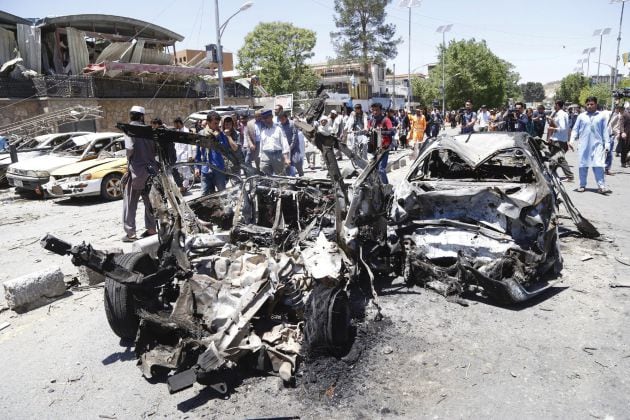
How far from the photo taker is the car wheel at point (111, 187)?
404 inches

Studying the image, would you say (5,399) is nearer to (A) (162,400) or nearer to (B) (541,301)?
(A) (162,400)

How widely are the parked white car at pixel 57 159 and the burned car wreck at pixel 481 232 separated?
8.85 m

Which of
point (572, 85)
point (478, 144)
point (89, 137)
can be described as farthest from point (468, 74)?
point (478, 144)

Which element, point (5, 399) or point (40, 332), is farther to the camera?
point (40, 332)

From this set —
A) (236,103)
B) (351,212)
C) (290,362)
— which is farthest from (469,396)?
(236,103)

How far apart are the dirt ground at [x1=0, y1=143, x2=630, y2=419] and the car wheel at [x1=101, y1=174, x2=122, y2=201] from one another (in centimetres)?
558

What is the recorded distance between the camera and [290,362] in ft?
10.8

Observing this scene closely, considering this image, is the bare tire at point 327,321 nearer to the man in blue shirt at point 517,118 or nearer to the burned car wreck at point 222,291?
the burned car wreck at point 222,291

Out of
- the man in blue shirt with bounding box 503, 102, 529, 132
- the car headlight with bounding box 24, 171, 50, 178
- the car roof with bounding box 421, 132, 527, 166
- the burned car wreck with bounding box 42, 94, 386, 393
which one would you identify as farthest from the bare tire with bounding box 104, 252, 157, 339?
the man in blue shirt with bounding box 503, 102, 529, 132

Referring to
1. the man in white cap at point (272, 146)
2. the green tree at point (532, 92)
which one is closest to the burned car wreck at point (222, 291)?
the man in white cap at point (272, 146)

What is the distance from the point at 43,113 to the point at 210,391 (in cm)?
2250

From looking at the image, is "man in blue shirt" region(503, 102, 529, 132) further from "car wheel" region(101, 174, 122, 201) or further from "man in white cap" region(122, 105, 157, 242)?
"car wheel" region(101, 174, 122, 201)

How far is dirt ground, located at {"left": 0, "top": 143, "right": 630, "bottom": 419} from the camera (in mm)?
2977

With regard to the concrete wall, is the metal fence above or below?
above
